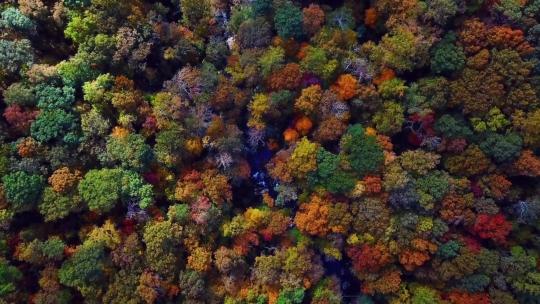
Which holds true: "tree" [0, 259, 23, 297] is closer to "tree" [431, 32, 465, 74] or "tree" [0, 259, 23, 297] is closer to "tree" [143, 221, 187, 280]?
"tree" [143, 221, 187, 280]

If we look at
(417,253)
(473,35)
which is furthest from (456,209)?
(473,35)

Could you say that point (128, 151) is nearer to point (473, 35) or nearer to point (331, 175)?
point (331, 175)

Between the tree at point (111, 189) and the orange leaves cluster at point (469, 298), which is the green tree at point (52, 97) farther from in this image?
the orange leaves cluster at point (469, 298)

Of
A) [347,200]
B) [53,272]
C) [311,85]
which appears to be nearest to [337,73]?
[311,85]

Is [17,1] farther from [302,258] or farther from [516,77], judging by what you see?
[516,77]

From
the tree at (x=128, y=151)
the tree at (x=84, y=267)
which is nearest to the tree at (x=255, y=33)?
the tree at (x=128, y=151)

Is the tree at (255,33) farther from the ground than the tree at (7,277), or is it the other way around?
the tree at (255,33)

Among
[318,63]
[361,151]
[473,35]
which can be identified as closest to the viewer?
[473,35]

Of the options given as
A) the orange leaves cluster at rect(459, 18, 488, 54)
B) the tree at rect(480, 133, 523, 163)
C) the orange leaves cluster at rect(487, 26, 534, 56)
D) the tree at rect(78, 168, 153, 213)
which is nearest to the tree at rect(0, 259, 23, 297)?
the tree at rect(78, 168, 153, 213)

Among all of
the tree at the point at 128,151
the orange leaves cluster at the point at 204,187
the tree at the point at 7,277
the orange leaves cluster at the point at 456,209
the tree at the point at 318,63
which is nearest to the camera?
the tree at the point at 7,277
